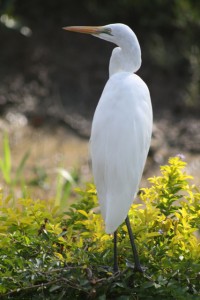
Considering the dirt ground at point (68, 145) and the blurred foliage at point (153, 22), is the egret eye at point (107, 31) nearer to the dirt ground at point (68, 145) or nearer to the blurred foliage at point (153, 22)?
the dirt ground at point (68, 145)

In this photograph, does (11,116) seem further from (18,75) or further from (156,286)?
(156,286)

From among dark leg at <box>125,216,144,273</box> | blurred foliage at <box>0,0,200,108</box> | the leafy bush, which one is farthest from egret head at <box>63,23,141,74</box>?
blurred foliage at <box>0,0,200,108</box>

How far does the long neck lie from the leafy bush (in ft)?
1.26

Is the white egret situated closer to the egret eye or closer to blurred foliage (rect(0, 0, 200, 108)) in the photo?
the egret eye

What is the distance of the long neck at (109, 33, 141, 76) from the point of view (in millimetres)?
2465

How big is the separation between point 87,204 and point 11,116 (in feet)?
10.5

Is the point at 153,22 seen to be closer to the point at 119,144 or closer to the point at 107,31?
the point at 107,31

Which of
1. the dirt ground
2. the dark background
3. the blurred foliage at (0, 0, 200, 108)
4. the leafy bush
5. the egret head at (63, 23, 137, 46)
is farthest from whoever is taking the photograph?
the blurred foliage at (0, 0, 200, 108)

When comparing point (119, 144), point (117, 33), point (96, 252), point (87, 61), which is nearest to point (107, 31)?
point (117, 33)

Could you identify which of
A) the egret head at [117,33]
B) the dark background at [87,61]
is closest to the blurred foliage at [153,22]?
the dark background at [87,61]

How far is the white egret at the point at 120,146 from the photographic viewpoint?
2268 mm

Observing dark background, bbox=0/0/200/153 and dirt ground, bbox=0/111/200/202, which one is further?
dark background, bbox=0/0/200/153

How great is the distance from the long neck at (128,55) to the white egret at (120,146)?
0.27 ft

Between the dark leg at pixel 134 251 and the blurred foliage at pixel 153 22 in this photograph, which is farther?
the blurred foliage at pixel 153 22
